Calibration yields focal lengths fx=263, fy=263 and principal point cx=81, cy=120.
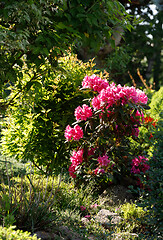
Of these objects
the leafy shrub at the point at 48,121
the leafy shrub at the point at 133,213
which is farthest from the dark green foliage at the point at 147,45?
the leafy shrub at the point at 133,213

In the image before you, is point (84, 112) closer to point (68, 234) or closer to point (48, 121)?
point (48, 121)

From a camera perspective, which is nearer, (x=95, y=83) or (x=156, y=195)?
(x=156, y=195)

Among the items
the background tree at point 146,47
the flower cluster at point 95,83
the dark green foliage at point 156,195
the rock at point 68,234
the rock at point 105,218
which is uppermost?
the background tree at point 146,47

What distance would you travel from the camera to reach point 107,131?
3.61m

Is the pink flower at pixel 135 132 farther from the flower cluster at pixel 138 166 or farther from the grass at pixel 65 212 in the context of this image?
the grass at pixel 65 212

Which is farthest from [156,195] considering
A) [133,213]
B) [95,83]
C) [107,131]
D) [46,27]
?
[46,27]

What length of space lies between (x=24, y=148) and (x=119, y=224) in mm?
1906

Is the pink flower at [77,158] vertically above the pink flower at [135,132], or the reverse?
the pink flower at [135,132]

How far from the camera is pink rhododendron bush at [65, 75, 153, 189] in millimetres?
3430

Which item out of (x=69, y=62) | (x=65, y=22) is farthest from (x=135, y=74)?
(x=65, y=22)

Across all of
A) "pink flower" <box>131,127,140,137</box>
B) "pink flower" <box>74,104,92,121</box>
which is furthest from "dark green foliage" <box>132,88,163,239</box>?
"pink flower" <box>74,104,92,121</box>

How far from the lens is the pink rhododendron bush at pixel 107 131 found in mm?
3430

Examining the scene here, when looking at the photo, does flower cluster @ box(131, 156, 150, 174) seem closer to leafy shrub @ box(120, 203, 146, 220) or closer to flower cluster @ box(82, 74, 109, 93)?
leafy shrub @ box(120, 203, 146, 220)

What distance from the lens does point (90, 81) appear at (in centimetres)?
385
